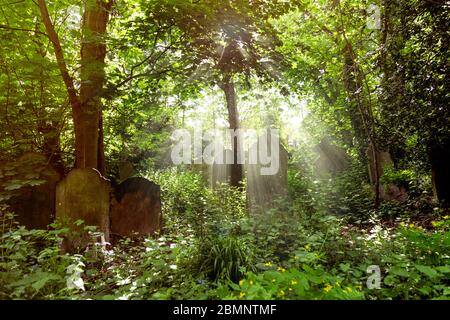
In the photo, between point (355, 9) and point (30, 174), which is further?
point (355, 9)

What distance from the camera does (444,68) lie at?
624 cm

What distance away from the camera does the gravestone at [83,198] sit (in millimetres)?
5156

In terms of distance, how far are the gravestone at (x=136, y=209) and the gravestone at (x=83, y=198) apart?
2.30 metres

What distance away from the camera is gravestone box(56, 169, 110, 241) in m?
5.16

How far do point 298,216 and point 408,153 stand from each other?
17.6 feet

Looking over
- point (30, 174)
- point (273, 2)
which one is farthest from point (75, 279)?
point (273, 2)

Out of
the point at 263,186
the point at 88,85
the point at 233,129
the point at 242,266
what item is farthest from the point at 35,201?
the point at 233,129

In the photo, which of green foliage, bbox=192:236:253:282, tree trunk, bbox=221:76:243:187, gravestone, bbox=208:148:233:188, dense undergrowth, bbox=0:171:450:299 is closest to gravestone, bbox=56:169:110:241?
dense undergrowth, bbox=0:171:450:299

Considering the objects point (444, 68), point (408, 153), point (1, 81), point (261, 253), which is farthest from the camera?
point (408, 153)

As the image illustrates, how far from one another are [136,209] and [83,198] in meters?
2.76

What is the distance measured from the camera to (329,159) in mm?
21406

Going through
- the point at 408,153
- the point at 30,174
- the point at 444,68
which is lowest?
the point at 30,174

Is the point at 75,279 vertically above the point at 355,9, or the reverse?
the point at 355,9
